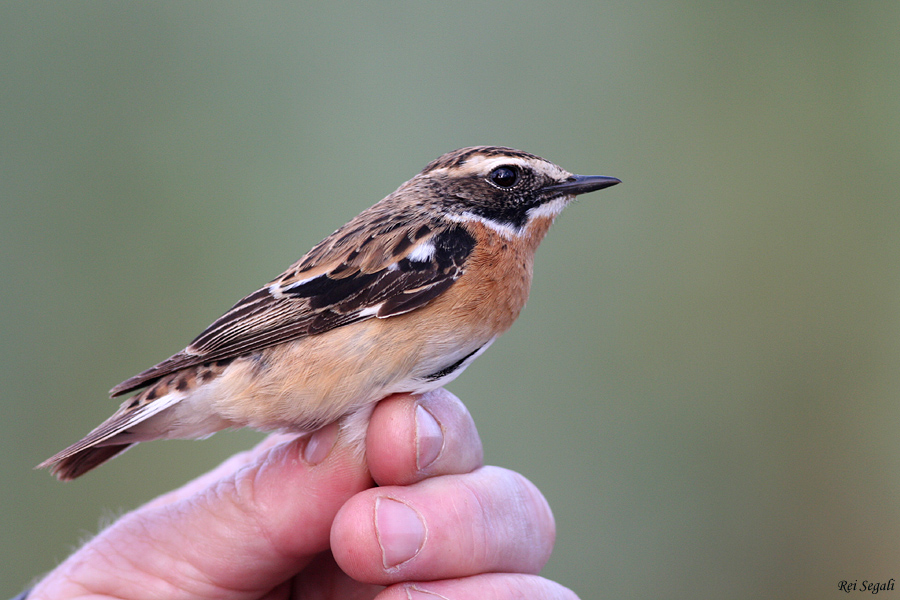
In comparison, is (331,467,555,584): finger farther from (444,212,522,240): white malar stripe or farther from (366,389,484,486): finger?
(444,212,522,240): white malar stripe

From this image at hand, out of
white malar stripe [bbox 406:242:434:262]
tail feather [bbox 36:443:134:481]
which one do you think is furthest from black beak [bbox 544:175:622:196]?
tail feather [bbox 36:443:134:481]

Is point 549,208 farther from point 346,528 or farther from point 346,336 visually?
point 346,528

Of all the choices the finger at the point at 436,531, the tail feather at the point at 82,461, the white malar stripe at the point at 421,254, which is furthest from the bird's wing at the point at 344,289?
the finger at the point at 436,531

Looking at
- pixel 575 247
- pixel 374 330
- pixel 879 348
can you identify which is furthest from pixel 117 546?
pixel 879 348

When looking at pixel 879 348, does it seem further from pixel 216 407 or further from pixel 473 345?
pixel 216 407

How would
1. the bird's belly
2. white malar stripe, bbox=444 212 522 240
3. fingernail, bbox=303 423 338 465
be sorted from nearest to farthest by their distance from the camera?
the bird's belly
fingernail, bbox=303 423 338 465
white malar stripe, bbox=444 212 522 240

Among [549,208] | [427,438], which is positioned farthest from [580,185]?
[427,438]

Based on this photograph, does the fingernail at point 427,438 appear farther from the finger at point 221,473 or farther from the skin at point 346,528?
the finger at point 221,473
